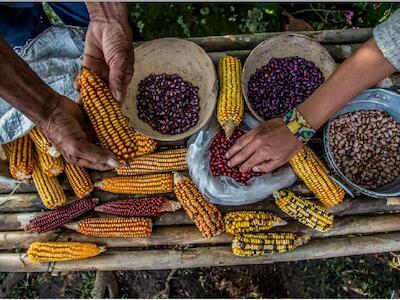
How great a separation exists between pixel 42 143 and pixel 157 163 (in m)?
0.71

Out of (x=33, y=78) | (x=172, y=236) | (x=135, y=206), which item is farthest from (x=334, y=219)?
(x=33, y=78)

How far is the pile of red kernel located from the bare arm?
0.10m

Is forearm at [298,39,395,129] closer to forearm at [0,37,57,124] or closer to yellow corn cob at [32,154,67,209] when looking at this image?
A: forearm at [0,37,57,124]

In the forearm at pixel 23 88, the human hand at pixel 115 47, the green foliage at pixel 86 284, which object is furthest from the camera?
the green foliage at pixel 86 284

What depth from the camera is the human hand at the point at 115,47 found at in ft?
9.21

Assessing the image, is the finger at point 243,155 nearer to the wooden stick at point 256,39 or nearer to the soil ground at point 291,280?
the wooden stick at point 256,39

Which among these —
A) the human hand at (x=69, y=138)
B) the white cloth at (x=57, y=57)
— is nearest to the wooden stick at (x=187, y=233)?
the human hand at (x=69, y=138)

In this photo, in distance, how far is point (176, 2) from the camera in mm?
4465

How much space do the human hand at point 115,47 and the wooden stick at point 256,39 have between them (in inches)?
29.6

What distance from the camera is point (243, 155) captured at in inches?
117

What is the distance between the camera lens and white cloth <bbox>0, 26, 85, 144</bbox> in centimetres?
339

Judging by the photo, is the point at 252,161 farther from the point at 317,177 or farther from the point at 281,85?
the point at 281,85

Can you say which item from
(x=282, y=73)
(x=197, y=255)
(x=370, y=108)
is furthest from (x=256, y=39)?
(x=197, y=255)

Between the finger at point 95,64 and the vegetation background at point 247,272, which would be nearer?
the finger at point 95,64
